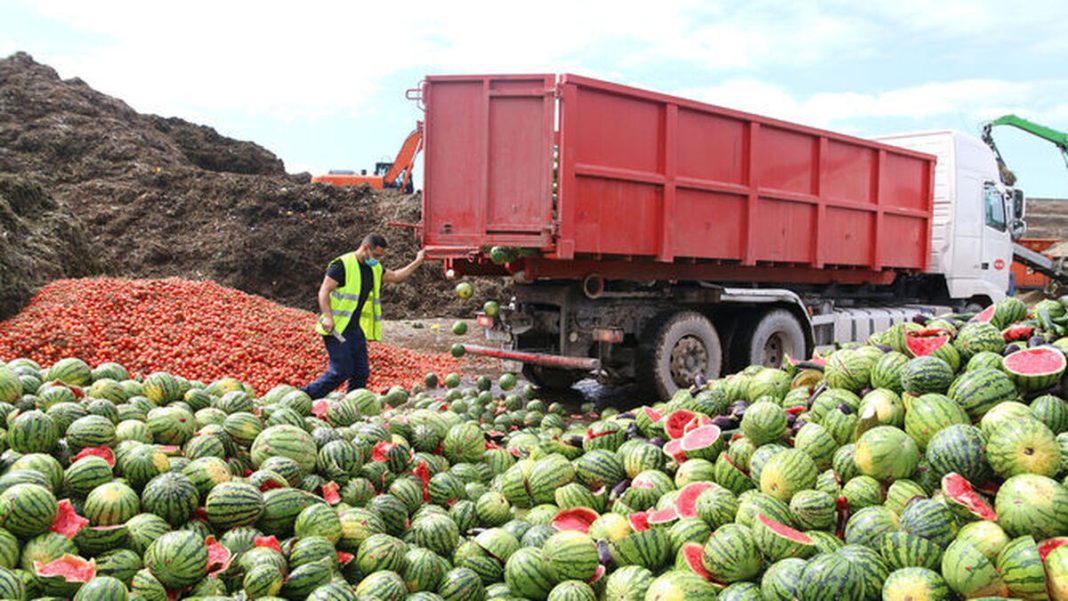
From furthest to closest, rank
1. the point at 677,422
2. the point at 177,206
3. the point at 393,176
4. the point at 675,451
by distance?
the point at 393,176 → the point at 177,206 → the point at 677,422 → the point at 675,451

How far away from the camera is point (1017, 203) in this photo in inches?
541

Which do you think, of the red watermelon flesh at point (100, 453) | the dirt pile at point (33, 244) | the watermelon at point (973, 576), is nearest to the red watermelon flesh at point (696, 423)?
the watermelon at point (973, 576)

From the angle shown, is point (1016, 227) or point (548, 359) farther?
point (1016, 227)

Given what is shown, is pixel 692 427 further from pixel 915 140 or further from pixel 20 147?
pixel 20 147

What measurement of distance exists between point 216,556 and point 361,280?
5.42 metres

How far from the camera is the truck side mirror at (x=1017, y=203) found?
13680 mm

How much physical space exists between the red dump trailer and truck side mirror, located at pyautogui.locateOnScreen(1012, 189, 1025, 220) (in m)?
4.02

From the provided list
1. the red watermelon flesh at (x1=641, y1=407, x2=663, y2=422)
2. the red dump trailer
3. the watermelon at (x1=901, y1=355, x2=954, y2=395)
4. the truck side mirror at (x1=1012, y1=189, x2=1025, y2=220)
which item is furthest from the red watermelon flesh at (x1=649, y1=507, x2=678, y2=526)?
the truck side mirror at (x1=1012, y1=189, x2=1025, y2=220)

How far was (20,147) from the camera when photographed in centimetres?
2253

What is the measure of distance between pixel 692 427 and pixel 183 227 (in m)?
19.5

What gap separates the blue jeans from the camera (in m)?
7.97

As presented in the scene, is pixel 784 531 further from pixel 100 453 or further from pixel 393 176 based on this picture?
pixel 393 176

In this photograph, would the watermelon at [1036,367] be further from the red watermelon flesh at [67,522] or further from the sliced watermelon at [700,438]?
the red watermelon flesh at [67,522]

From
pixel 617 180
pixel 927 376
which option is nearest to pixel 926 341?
pixel 927 376
